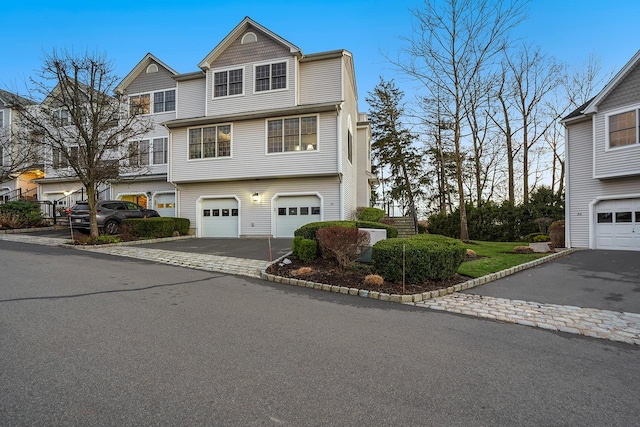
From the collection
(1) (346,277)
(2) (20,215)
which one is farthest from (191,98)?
(1) (346,277)

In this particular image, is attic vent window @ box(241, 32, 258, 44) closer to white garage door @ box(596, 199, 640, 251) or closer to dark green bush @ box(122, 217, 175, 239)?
dark green bush @ box(122, 217, 175, 239)

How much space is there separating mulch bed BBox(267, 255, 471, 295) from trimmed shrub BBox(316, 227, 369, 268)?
0.28 metres

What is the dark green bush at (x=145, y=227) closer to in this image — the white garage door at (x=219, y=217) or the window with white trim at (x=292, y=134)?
the white garage door at (x=219, y=217)

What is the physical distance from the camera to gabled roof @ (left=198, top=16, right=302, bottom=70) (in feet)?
53.6

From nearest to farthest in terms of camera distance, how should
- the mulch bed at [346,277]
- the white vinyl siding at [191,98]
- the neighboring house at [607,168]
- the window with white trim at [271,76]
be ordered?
the mulch bed at [346,277] → the neighboring house at [607,168] → the window with white trim at [271,76] → the white vinyl siding at [191,98]

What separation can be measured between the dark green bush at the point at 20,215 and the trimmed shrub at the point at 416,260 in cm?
2030

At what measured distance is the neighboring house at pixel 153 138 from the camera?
19.8 meters

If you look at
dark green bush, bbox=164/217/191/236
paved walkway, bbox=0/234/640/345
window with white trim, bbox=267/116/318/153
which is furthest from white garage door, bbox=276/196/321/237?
paved walkway, bbox=0/234/640/345

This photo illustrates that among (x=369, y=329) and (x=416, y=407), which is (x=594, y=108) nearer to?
(x=369, y=329)

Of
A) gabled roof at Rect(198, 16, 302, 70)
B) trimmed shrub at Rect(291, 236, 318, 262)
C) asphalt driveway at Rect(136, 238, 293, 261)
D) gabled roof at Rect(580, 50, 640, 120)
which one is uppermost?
gabled roof at Rect(198, 16, 302, 70)

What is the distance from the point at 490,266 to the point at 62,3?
23495 millimetres

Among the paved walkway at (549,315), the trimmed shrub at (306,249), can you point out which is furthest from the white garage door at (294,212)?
the paved walkway at (549,315)

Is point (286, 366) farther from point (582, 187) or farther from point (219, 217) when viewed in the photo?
point (582, 187)

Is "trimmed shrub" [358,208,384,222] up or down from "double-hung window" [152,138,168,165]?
down
